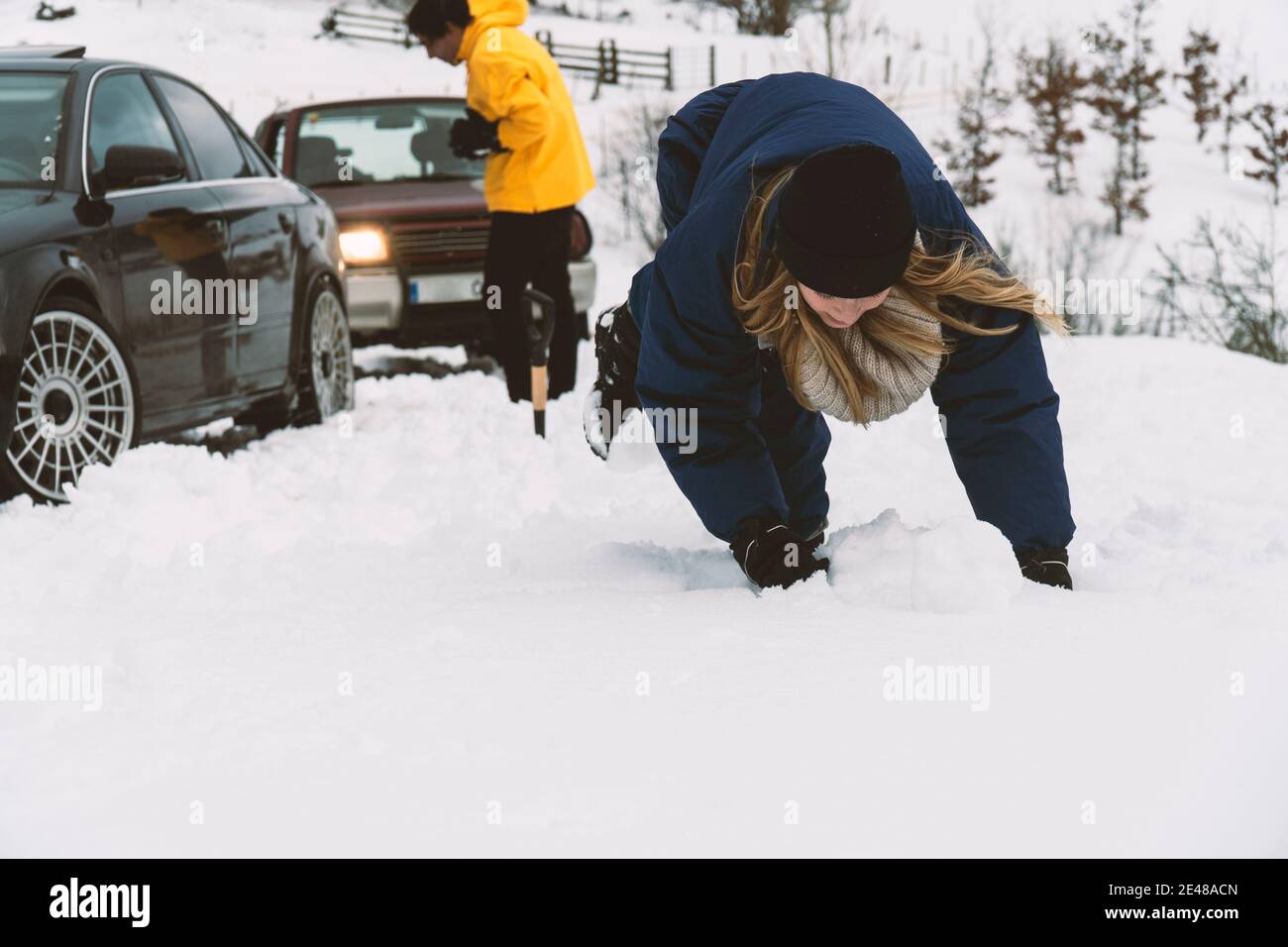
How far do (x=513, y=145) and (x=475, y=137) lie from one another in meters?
0.18

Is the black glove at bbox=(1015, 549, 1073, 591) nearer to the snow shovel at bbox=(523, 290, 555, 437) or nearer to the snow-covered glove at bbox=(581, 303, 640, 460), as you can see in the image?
the snow-covered glove at bbox=(581, 303, 640, 460)

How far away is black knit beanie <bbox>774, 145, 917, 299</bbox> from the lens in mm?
2557

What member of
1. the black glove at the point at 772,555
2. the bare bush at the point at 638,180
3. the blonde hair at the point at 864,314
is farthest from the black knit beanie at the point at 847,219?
the bare bush at the point at 638,180

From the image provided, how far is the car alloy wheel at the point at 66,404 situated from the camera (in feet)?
14.7

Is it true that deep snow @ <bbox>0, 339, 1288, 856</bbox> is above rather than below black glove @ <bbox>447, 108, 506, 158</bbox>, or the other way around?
below

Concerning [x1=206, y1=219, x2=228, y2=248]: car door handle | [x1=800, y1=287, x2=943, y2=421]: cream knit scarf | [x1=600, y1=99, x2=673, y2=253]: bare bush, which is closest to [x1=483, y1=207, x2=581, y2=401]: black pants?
[x1=206, y1=219, x2=228, y2=248]: car door handle

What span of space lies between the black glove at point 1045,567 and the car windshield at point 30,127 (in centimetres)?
342

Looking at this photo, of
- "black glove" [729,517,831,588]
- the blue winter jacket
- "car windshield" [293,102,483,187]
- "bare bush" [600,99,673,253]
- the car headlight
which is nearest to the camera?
the blue winter jacket

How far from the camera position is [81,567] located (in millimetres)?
3691

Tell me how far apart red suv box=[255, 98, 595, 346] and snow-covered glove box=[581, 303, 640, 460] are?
4.39m

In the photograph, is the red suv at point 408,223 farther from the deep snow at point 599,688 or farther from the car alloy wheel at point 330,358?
Answer: the deep snow at point 599,688

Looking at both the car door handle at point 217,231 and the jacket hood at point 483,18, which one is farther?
the jacket hood at point 483,18

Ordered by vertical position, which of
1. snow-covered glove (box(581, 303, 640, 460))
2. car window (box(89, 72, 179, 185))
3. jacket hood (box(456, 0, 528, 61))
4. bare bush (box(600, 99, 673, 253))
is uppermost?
jacket hood (box(456, 0, 528, 61))
